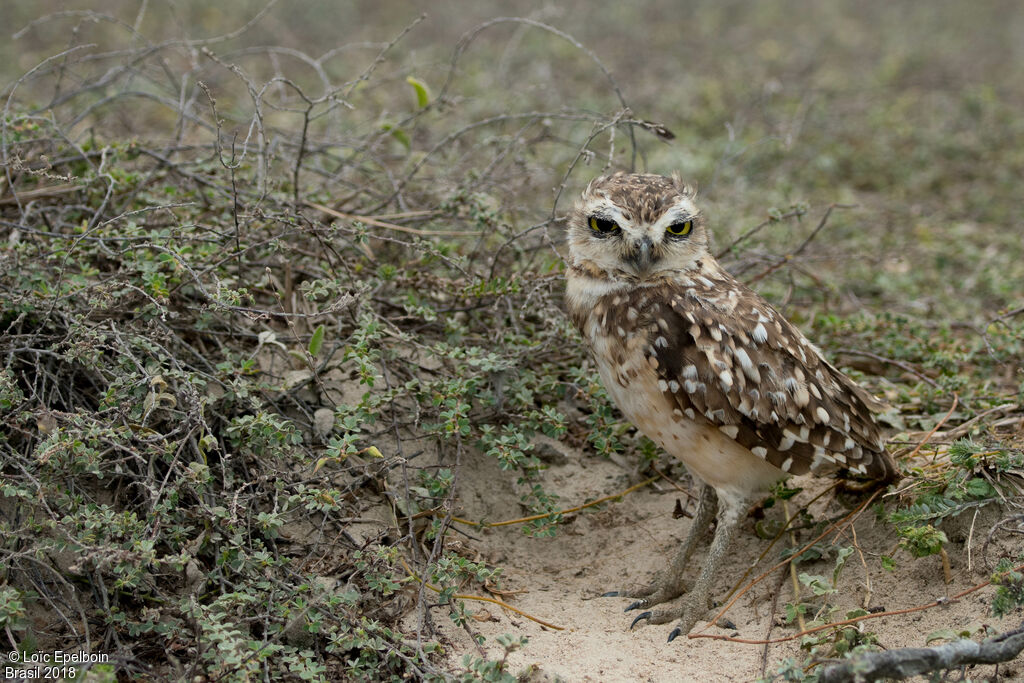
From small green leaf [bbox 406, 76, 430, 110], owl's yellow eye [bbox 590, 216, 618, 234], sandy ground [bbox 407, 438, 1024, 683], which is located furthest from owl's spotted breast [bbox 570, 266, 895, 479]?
small green leaf [bbox 406, 76, 430, 110]

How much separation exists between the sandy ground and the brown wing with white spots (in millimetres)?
468

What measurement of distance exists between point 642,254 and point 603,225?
225 millimetres

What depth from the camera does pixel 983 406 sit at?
14.8 feet

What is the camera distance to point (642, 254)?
12.2ft

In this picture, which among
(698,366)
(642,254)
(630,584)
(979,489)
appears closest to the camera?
(979,489)

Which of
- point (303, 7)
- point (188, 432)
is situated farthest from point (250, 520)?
point (303, 7)

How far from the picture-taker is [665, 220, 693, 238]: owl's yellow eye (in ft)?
12.5

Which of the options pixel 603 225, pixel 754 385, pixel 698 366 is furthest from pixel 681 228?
pixel 754 385

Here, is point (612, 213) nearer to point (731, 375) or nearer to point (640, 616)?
point (731, 375)

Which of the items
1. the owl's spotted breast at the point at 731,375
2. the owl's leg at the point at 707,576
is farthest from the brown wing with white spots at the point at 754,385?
the owl's leg at the point at 707,576

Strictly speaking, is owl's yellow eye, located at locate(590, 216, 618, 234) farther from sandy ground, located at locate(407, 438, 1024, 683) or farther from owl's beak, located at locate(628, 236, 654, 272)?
sandy ground, located at locate(407, 438, 1024, 683)

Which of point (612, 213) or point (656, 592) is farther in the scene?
point (656, 592)

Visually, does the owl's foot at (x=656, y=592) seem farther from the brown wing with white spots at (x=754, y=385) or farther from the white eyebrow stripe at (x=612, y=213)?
the white eyebrow stripe at (x=612, y=213)

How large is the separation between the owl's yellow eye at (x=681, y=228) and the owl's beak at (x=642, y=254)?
0.42 ft
